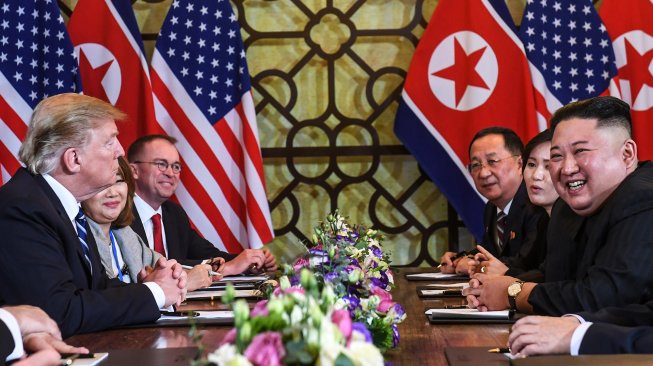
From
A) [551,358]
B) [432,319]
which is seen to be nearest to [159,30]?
[432,319]

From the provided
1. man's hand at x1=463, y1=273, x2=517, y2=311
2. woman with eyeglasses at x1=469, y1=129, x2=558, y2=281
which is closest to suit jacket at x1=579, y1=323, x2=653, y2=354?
man's hand at x1=463, y1=273, x2=517, y2=311

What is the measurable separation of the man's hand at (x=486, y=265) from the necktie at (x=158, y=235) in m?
1.78

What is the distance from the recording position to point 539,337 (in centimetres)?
202

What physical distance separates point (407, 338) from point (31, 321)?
98cm

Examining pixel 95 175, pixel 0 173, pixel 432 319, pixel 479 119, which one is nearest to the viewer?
pixel 432 319

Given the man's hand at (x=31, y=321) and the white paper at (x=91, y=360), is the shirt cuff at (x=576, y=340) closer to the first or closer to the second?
the white paper at (x=91, y=360)

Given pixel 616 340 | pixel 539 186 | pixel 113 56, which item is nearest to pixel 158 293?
pixel 616 340

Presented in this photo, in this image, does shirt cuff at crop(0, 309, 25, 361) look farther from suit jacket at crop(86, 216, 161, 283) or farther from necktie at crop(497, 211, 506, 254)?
necktie at crop(497, 211, 506, 254)

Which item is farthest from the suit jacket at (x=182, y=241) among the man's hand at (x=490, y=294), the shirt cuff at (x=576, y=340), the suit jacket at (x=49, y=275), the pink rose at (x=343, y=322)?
the pink rose at (x=343, y=322)

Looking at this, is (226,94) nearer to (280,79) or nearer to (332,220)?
(280,79)

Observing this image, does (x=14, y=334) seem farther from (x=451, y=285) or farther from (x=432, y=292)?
(x=451, y=285)

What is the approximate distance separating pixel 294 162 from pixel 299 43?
0.87 metres

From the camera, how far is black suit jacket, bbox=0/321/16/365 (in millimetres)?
2012

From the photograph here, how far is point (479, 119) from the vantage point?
6.05 meters
